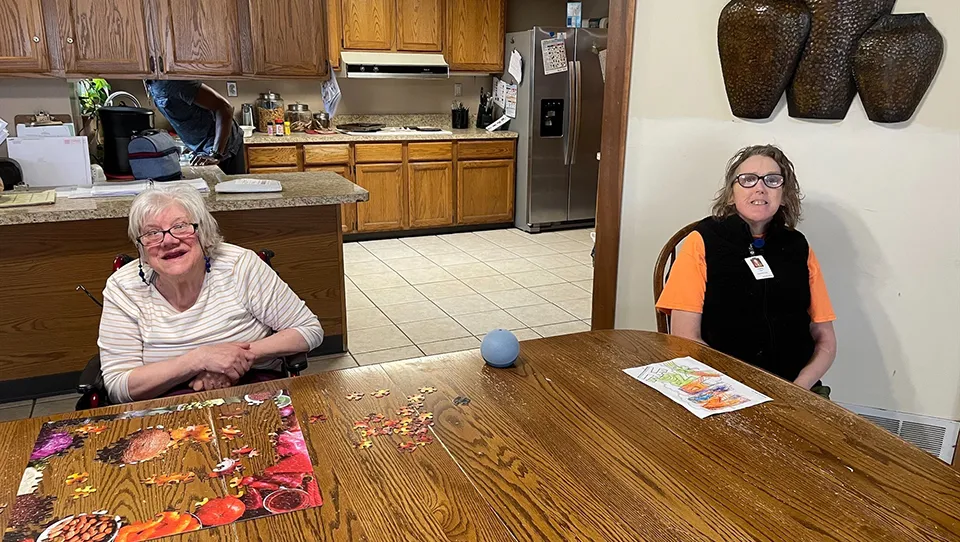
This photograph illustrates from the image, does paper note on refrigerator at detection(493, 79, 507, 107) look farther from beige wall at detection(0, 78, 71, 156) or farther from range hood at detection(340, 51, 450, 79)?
beige wall at detection(0, 78, 71, 156)

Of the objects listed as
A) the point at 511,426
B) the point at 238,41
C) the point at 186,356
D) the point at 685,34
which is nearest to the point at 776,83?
the point at 685,34

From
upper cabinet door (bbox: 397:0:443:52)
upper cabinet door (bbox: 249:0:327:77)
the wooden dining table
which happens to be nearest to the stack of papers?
upper cabinet door (bbox: 249:0:327:77)

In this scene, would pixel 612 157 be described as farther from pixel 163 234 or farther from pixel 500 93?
pixel 500 93

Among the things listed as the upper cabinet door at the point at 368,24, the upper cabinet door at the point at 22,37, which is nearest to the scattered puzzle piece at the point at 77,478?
the upper cabinet door at the point at 22,37

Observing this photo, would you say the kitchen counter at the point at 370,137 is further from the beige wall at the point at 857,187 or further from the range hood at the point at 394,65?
the beige wall at the point at 857,187

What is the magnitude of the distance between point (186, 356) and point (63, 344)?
1613mm

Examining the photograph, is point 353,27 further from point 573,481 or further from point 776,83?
point 573,481

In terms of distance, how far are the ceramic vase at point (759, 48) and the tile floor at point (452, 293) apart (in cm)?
176

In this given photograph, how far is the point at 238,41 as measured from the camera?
11.2ft

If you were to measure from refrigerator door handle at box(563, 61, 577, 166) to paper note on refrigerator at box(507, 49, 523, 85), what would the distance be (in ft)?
1.30

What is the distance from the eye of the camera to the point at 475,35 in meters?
6.04

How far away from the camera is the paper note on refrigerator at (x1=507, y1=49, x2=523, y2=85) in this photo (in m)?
5.96

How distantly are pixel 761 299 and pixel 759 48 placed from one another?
33.6 inches

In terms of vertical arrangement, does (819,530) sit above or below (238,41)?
below
